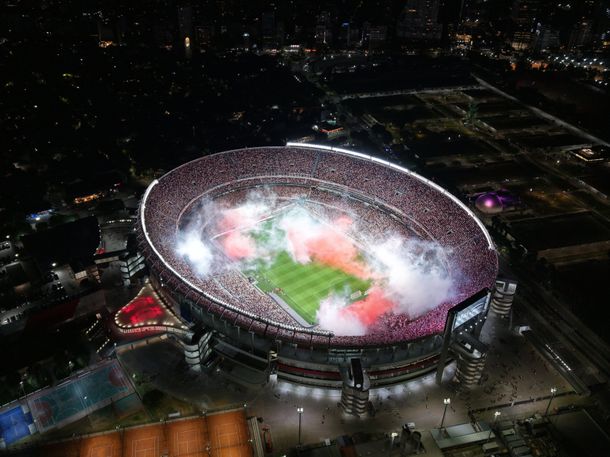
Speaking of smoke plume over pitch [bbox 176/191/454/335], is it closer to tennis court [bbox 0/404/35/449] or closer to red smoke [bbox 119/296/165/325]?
red smoke [bbox 119/296/165/325]

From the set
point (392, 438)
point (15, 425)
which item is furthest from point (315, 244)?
point (15, 425)

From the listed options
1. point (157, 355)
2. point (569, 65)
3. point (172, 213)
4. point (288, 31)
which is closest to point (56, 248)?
point (172, 213)

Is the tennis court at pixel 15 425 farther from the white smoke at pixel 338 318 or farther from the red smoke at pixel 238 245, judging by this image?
the red smoke at pixel 238 245

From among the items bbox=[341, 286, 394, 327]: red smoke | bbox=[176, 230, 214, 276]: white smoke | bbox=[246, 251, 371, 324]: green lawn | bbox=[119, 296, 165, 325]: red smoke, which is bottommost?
bbox=[246, 251, 371, 324]: green lawn

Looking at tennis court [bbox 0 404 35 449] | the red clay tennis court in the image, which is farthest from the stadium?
tennis court [bbox 0 404 35 449]

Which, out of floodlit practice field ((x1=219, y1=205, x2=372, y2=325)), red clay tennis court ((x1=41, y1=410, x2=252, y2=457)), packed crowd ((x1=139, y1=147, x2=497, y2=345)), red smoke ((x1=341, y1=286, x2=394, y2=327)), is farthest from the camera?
floodlit practice field ((x1=219, y1=205, x2=372, y2=325))

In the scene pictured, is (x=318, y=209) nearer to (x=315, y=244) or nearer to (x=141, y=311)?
(x=315, y=244)
